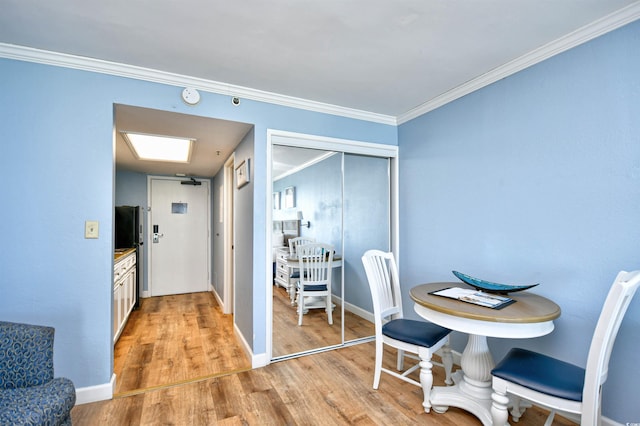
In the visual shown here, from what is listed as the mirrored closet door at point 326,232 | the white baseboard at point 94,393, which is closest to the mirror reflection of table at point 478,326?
the mirrored closet door at point 326,232

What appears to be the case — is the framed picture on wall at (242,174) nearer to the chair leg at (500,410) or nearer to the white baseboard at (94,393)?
the white baseboard at (94,393)

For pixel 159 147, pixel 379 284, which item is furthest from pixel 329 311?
pixel 159 147

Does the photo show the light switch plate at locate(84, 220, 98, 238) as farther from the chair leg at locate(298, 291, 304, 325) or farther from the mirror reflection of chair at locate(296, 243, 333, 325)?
the chair leg at locate(298, 291, 304, 325)

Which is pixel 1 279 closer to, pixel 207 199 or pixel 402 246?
pixel 402 246

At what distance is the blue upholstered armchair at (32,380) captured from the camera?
127cm

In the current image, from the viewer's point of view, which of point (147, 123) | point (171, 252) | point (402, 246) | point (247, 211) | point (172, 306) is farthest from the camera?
point (171, 252)

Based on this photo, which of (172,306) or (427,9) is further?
(172,306)

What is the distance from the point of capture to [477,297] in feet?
6.36

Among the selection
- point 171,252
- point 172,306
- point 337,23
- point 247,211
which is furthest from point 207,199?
point 337,23

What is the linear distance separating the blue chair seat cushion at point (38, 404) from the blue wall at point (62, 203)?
74 cm

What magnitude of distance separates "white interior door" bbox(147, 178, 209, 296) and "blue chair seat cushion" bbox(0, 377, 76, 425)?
408 cm

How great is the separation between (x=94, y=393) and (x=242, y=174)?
207 centimetres

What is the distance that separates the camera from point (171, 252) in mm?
5336

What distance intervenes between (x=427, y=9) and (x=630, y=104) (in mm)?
1271
